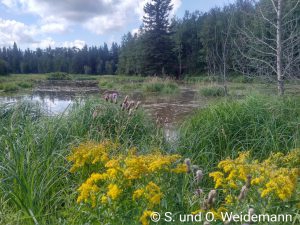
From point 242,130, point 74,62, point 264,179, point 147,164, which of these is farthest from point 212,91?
point 74,62

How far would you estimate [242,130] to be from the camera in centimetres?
367

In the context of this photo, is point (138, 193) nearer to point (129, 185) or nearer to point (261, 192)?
point (129, 185)

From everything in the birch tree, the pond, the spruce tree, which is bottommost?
the pond

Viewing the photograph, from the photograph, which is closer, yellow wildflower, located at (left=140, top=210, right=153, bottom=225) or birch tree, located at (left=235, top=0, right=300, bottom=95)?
yellow wildflower, located at (left=140, top=210, right=153, bottom=225)

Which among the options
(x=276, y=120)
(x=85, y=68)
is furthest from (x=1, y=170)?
(x=85, y=68)

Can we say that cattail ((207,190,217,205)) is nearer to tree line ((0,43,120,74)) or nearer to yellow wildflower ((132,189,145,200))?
yellow wildflower ((132,189,145,200))

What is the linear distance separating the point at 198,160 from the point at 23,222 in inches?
70.9

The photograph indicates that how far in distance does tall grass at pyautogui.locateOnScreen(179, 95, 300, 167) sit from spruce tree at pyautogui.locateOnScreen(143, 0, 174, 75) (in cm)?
2796

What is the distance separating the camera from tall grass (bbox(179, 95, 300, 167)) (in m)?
3.36

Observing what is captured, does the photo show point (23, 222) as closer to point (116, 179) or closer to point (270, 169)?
point (116, 179)

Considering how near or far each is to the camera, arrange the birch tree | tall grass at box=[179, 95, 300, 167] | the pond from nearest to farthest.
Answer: tall grass at box=[179, 95, 300, 167]
the pond
the birch tree

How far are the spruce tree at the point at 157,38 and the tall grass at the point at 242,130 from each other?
27962mm

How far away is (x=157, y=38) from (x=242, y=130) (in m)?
29.2

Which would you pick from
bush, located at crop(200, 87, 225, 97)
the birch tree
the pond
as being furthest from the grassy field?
bush, located at crop(200, 87, 225, 97)
